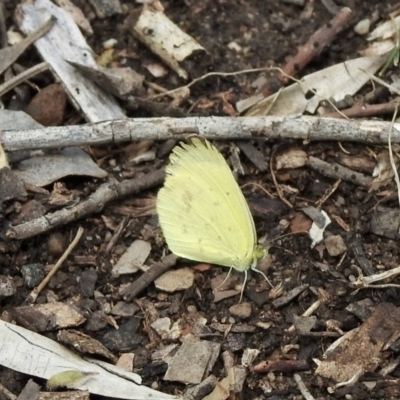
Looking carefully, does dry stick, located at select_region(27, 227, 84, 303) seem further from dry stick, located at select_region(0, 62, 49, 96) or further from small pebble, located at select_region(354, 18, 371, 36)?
small pebble, located at select_region(354, 18, 371, 36)

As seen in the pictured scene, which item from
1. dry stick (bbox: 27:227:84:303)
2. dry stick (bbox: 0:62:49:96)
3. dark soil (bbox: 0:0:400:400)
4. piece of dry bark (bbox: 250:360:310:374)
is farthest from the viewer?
dry stick (bbox: 0:62:49:96)

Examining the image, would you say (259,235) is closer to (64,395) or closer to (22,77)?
(64,395)

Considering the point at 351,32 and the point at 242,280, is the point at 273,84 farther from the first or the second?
the point at 242,280

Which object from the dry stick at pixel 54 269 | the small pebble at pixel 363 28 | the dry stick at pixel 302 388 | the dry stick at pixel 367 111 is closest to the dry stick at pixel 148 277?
the dry stick at pixel 54 269

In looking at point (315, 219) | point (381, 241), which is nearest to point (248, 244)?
point (315, 219)

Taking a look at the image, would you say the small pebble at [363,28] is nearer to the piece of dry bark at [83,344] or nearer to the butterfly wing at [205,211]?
the butterfly wing at [205,211]

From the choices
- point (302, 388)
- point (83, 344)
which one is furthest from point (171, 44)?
point (302, 388)

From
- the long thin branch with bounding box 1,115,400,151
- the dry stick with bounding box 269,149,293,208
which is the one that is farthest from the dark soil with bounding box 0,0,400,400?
the long thin branch with bounding box 1,115,400,151
